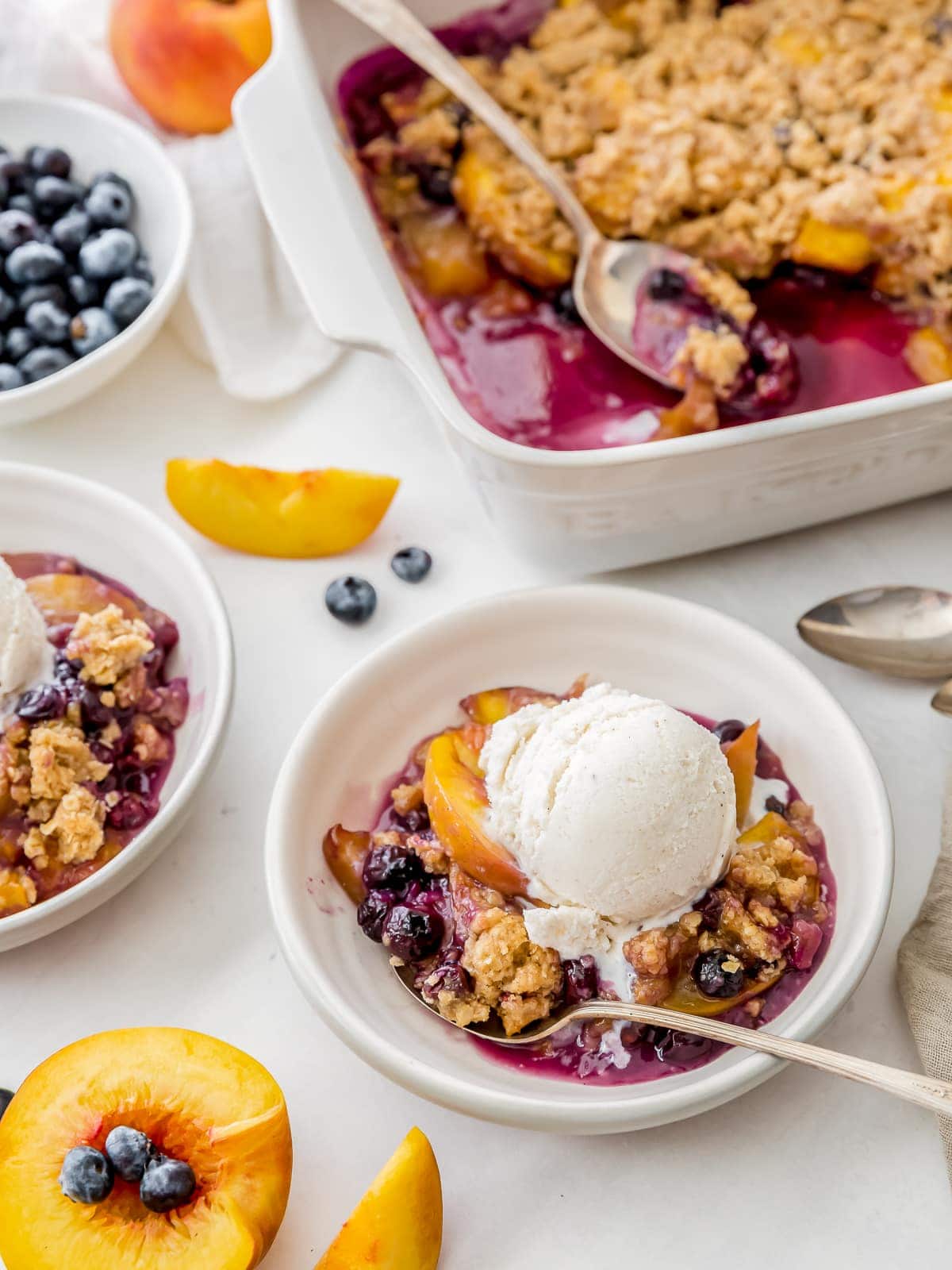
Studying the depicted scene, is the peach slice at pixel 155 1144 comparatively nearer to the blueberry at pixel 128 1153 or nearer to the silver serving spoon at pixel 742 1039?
the blueberry at pixel 128 1153

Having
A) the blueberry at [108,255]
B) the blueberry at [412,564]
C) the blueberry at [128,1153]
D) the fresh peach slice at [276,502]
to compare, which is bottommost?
the blueberry at [128,1153]

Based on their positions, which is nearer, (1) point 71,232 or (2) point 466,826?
(2) point 466,826

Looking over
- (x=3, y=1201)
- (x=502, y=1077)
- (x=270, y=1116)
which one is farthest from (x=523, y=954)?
(x=3, y=1201)

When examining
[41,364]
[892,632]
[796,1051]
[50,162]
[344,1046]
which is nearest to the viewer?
[796,1051]

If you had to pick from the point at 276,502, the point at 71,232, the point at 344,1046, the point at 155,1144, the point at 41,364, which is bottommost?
A: the point at 344,1046

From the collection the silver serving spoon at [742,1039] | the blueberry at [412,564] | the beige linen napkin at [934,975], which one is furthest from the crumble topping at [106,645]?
the beige linen napkin at [934,975]

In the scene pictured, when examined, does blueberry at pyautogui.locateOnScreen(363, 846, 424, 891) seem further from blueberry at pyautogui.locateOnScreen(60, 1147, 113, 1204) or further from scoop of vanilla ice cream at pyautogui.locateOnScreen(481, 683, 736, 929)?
blueberry at pyautogui.locateOnScreen(60, 1147, 113, 1204)

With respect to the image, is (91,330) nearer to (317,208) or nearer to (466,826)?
(317,208)

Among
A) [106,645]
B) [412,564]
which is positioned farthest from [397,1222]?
[412,564]
